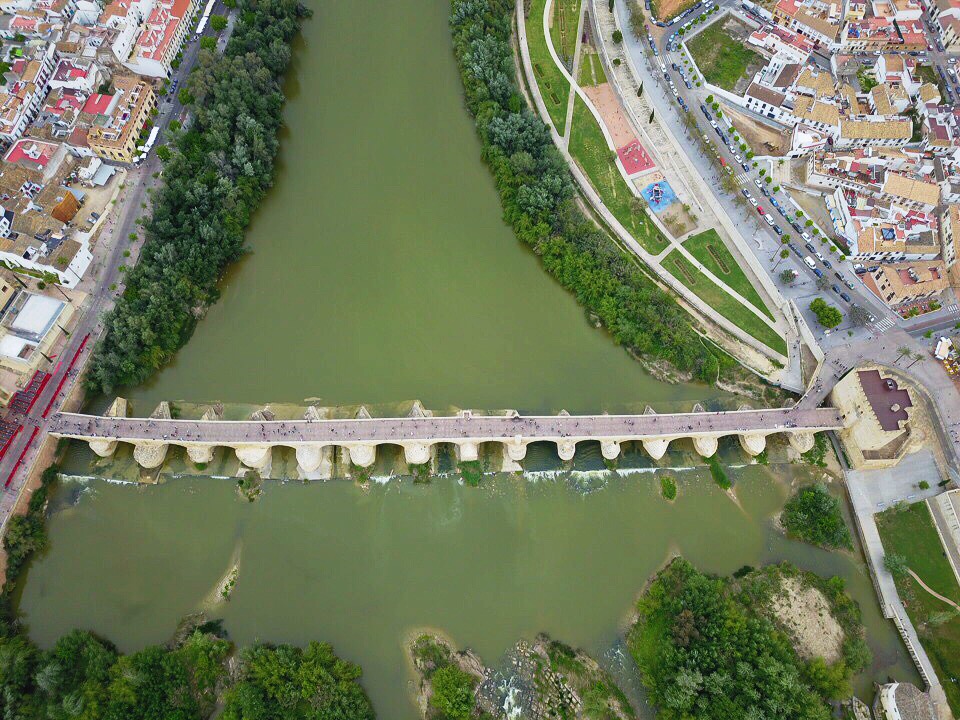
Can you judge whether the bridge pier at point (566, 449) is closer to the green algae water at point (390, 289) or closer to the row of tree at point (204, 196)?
the green algae water at point (390, 289)

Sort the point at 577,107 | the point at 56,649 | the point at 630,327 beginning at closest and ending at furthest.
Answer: the point at 56,649, the point at 630,327, the point at 577,107

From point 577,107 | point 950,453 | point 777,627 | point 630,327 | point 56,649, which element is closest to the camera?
point 56,649

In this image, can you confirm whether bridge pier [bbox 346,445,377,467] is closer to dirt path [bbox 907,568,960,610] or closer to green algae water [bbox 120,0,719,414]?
green algae water [bbox 120,0,719,414]

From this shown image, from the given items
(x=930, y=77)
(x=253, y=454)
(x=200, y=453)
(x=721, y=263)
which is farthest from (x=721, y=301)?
(x=200, y=453)

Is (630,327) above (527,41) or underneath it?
underneath

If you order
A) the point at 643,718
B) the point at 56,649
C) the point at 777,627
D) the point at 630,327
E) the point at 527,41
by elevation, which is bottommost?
the point at 56,649

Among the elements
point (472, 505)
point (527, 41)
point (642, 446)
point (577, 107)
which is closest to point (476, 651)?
point (472, 505)

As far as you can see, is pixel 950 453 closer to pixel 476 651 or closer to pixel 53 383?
pixel 476 651
